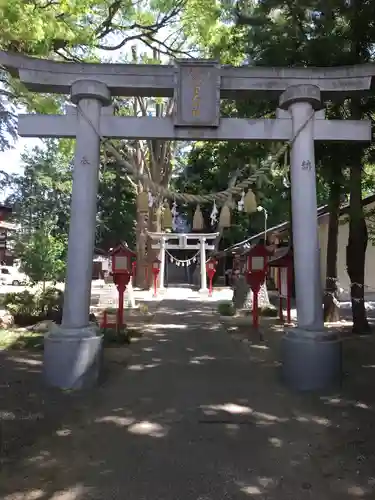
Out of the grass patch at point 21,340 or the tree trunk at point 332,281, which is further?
the tree trunk at point 332,281

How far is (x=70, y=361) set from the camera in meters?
6.18

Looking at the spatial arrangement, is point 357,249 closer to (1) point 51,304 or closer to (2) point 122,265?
(2) point 122,265

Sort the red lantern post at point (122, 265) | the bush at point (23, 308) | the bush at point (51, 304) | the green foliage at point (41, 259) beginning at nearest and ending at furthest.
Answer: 1. the red lantern post at point (122, 265)
2. the bush at point (23, 308)
3. the bush at point (51, 304)
4. the green foliage at point (41, 259)

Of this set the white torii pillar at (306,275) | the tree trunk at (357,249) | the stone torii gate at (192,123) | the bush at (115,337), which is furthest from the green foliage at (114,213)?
the white torii pillar at (306,275)

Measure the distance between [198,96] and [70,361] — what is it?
13.7ft

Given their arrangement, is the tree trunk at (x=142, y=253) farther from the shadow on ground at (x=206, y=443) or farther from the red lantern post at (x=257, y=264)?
the shadow on ground at (x=206, y=443)

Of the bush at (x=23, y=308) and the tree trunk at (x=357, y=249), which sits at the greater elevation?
the tree trunk at (x=357, y=249)

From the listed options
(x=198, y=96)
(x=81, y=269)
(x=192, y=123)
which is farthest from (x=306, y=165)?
(x=81, y=269)

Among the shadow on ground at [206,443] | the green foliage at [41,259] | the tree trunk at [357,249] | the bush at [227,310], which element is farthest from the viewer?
the bush at [227,310]

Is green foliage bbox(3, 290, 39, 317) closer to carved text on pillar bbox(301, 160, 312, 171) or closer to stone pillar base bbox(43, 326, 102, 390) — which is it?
stone pillar base bbox(43, 326, 102, 390)

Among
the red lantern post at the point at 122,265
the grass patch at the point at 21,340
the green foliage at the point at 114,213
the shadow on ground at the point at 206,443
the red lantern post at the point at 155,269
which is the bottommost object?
the shadow on ground at the point at 206,443

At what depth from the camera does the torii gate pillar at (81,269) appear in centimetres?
621

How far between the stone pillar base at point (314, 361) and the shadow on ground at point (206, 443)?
20cm

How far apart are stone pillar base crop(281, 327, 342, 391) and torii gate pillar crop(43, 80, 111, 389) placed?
272 cm
